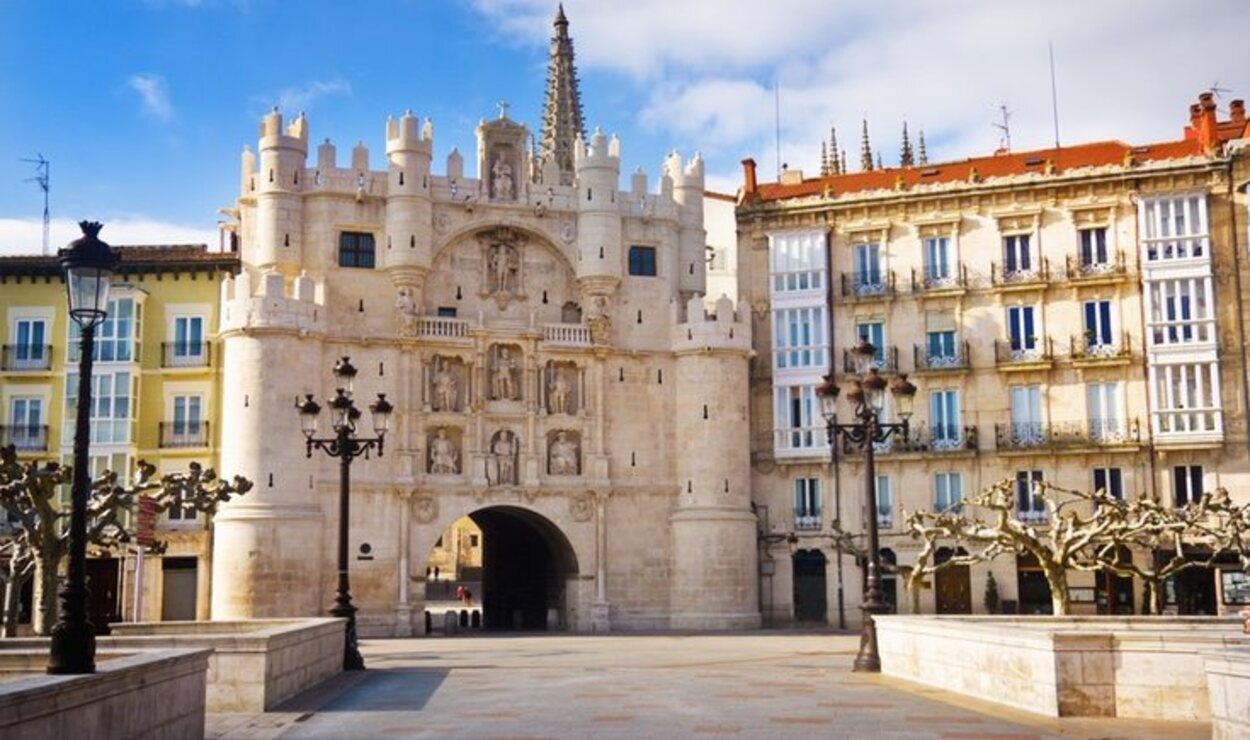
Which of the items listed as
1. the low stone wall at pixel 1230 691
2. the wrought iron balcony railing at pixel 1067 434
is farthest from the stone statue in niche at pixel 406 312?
the low stone wall at pixel 1230 691

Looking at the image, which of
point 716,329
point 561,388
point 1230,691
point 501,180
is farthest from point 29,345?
point 1230,691

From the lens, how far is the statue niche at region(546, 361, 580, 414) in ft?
171

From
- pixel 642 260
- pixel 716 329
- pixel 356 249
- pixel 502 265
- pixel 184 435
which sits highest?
pixel 642 260

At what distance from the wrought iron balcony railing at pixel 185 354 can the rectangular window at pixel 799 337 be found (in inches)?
860

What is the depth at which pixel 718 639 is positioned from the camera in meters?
43.9

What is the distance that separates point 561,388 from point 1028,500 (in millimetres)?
17869

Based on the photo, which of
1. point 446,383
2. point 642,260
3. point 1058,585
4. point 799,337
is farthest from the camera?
point 642,260

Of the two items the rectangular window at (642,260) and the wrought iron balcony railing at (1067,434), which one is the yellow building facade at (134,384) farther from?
the wrought iron balcony railing at (1067,434)

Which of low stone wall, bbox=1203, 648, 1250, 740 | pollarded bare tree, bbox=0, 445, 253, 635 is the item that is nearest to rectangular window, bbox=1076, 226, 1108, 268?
pollarded bare tree, bbox=0, 445, 253, 635

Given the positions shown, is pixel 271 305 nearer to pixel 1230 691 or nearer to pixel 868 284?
pixel 868 284

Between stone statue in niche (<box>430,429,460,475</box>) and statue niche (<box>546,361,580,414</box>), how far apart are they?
4.07 metres

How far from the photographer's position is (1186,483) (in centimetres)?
4875

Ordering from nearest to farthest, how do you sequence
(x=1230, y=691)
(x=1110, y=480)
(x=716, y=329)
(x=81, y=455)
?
(x=1230, y=691)
(x=81, y=455)
(x=1110, y=480)
(x=716, y=329)

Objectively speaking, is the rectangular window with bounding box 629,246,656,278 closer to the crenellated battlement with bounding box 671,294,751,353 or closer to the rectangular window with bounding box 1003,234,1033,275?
the crenellated battlement with bounding box 671,294,751,353
